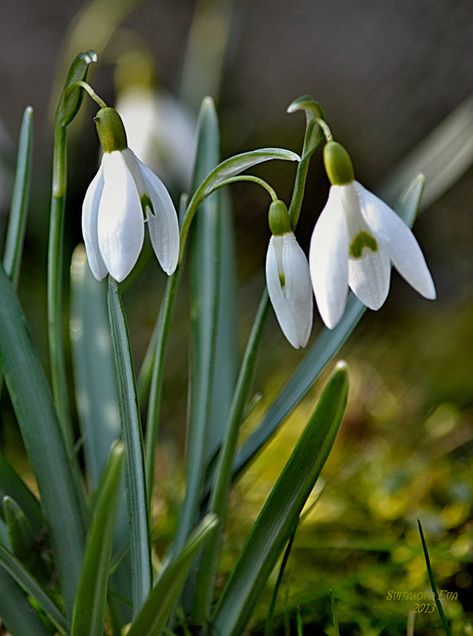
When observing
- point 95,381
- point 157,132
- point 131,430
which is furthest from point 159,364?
point 157,132

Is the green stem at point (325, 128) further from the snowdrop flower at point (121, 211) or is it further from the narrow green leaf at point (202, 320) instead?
the narrow green leaf at point (202, 320)

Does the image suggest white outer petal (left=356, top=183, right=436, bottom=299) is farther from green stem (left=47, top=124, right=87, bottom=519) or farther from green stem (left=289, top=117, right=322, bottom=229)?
green stem (left=47, top=124, right=87, bottom=519)

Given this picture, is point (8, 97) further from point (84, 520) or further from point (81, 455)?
point (84, 520)

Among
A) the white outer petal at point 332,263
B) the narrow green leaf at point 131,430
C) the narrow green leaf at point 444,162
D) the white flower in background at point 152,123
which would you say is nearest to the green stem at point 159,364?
the narrow green leaf at point 131,430

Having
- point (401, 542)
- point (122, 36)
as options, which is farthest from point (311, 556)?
point (122, 36)

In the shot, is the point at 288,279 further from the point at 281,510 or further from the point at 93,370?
the point at 93,370

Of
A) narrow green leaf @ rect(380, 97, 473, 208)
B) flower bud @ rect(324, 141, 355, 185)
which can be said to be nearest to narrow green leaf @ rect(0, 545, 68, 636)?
flower bud @ rect(324, 141, 355, 185)
